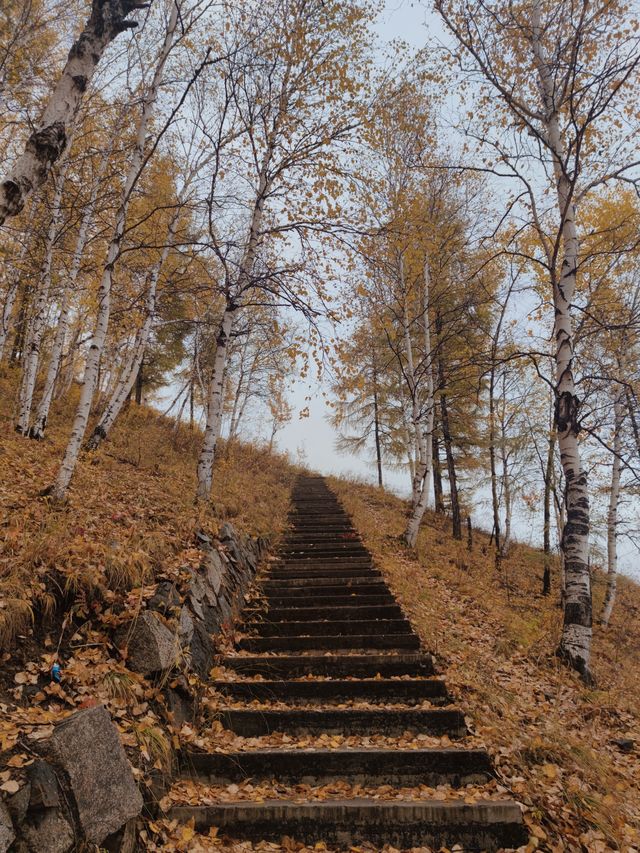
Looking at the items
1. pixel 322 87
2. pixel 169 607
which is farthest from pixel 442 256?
pixel 169 607

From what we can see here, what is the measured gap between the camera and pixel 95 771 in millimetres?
2723

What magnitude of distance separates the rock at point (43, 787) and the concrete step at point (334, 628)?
11.7 feet

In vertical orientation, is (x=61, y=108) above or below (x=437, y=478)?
above

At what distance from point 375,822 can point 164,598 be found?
2.67 metres

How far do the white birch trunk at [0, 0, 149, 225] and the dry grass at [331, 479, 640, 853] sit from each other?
19.0ft

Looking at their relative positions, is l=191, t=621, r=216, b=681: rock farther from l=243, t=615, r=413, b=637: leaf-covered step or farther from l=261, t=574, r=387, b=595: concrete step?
l=261, t=574, r=387, b=595: concrete step

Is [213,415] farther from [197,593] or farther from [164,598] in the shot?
[164,598]

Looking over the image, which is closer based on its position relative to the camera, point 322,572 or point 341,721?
point 341,721

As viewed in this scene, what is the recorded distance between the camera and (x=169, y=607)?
178 inches

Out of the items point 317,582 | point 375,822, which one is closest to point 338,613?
point 317,582

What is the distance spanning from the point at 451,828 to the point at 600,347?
12907mm

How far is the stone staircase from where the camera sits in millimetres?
3135

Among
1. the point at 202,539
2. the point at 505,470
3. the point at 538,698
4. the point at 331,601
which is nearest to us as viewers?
the point at 538,698

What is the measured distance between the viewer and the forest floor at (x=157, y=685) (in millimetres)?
3115
